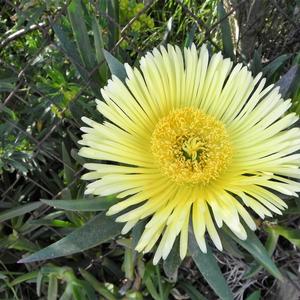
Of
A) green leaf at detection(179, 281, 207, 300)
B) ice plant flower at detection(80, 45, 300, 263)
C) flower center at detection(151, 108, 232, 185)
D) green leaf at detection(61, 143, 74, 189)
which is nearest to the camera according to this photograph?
ice plant flower at detection(80, 45, 300, 263)

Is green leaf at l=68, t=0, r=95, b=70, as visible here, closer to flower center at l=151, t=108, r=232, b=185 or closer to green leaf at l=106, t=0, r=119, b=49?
green leaf at l=106, t=0, r=119, b=49

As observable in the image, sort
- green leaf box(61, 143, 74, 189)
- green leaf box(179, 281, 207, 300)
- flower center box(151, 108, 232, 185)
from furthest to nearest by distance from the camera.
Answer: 1. green leaf box(179, 281, 207, 300)
2. green leaf box(61, 143, 74, 189)
3. flower center box(151, 108, 232, 185)

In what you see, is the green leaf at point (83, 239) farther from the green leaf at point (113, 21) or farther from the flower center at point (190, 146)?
the green leaf at point (113, 21)

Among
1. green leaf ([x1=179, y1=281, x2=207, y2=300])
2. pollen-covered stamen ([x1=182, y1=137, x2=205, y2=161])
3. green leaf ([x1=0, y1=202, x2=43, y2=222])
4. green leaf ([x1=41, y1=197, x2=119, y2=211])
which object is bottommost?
green leaf ([x1=179, y1=281, x2=207, y2=300])

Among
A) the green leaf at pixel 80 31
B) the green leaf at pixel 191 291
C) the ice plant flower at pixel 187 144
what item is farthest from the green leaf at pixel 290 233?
the green leaf at pixel 80 31

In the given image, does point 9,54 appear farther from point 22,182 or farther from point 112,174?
point 112,174

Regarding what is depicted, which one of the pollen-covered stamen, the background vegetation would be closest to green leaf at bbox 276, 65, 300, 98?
the background vegetation
